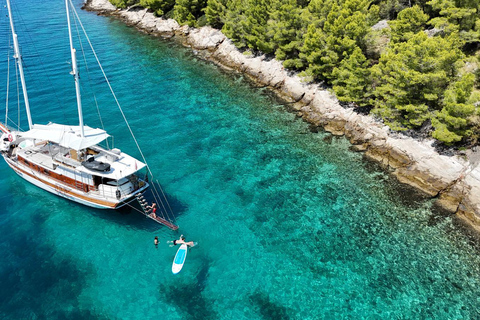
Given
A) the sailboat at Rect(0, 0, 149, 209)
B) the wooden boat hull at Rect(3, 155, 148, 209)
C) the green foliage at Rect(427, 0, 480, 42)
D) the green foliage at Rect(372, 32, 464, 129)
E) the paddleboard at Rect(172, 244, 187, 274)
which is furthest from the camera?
the green foliage at Rect(427, 0, 480, 42)

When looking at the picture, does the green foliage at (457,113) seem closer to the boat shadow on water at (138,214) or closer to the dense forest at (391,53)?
the dense forest at (391,53)

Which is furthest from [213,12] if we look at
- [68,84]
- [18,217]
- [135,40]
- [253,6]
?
[18,217]

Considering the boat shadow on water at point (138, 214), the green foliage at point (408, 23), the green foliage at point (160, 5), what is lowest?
the boat shadow on water at point (138, 214)

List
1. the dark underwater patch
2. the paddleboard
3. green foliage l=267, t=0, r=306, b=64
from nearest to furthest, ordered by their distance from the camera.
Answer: the dark underwater patch, the paddleboard, green foliage l=267, t=0, r=306, b=64

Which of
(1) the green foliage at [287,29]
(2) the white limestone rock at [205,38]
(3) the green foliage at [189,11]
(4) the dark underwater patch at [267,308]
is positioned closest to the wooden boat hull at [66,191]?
(4) the dark underwater patch at [267,308]

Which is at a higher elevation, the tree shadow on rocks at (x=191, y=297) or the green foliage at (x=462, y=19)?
the green foliage at (x=462, y=19)

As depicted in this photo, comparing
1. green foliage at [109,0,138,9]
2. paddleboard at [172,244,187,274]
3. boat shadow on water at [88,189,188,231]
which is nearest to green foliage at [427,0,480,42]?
boat shadow on water at [88,189,188,231]

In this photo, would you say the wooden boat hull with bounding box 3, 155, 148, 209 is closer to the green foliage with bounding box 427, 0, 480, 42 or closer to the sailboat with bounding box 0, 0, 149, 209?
the sailboat with bounding box 0, 0, 149, 209
